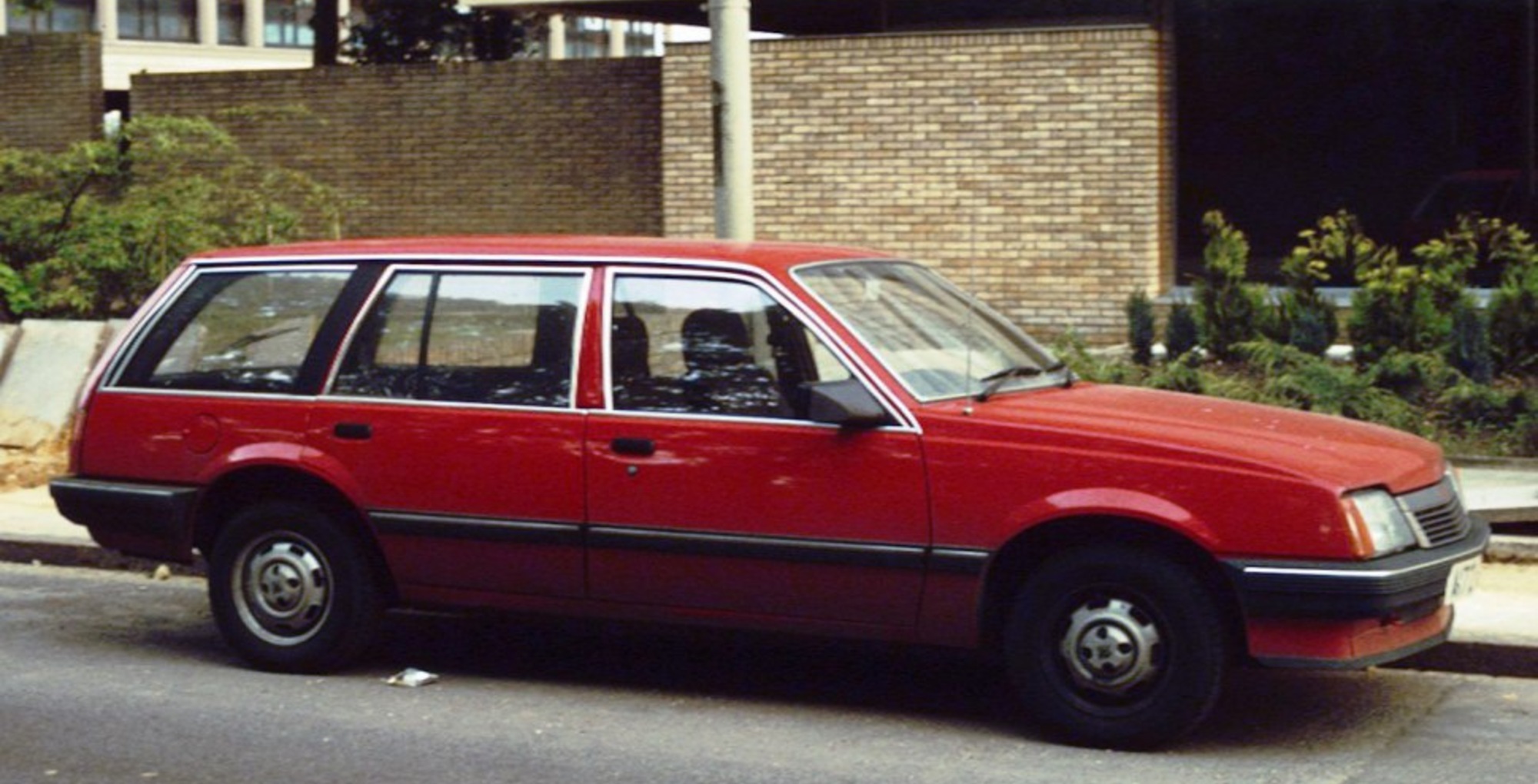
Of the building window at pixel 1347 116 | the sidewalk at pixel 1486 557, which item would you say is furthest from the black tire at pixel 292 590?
the building window at pixel 1347 116

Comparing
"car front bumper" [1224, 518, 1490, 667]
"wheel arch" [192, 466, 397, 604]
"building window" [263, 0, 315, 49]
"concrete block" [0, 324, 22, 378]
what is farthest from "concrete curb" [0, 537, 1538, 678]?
"building window" [263, 0, 315, 49]

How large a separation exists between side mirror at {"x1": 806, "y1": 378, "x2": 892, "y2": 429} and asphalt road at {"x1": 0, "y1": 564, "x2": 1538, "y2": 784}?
102 cm

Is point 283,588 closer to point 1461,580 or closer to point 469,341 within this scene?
point 469,341

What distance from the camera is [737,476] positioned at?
7.52 m

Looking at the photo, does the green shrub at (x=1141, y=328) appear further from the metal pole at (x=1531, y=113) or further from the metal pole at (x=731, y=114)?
the metal pole at (x=731, y=114)

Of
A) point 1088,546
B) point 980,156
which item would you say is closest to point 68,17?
Result: point 980,156

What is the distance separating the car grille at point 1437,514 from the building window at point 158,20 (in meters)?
51.9

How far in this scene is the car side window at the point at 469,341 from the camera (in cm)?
795

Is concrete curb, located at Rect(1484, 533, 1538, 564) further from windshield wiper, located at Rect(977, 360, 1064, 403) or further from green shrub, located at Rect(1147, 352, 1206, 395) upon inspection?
green shrub, located at Rect(1147, 352, 1206, 395)

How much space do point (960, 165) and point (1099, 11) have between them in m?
1.96

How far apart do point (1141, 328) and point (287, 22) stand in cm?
4765

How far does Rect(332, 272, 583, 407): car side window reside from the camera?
313 inches

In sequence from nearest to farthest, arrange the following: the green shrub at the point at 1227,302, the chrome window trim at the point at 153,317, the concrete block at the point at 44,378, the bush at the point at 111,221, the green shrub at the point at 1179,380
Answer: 1. the chrome window trim at the point at 153,317
2. the green shrub at the point at 1179,380
3. the concrete block at the point at 44,378
4. the green shrub at the point at 1227,302
5. the bush at the point at 111,221

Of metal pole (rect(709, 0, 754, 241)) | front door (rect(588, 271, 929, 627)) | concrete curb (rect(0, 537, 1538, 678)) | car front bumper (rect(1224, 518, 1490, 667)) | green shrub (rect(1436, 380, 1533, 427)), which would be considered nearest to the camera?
car front bumper (rect(1224, 518, 1490, 667))
